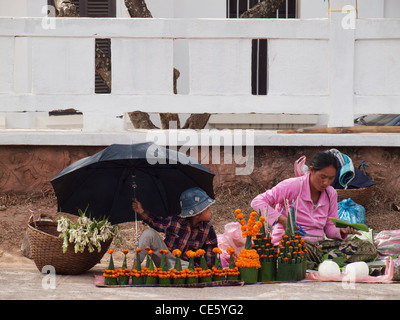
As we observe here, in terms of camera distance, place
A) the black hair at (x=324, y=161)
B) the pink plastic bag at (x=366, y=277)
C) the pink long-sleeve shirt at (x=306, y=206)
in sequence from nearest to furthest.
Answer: the pink plastic bag at (x=366, y=277), the black hair at (x=324, y=161), the pink long-sleeve shirt at (x=306, y=206)

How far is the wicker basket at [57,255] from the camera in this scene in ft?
19.2

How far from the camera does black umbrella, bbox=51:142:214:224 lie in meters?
5.89

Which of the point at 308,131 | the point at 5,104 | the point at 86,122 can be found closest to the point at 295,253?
the point at 308,131

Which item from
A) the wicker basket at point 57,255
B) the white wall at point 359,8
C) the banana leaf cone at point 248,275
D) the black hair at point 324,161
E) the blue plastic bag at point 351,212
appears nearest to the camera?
the banana leaf cone at point 248,275

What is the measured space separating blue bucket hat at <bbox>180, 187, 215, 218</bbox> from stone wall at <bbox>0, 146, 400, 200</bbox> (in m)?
2.32

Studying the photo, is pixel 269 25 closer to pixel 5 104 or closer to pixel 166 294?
pixel 5 104

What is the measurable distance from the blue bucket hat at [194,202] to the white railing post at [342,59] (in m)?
2.85

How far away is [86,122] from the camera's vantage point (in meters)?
8.17

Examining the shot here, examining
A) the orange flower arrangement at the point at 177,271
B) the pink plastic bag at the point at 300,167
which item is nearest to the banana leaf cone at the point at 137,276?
the orange flower arrangement at the point at 177,271

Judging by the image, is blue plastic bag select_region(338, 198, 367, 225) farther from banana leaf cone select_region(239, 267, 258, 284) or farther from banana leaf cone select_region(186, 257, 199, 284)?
banana leaf cone select_region(186, 257, 199, 284)

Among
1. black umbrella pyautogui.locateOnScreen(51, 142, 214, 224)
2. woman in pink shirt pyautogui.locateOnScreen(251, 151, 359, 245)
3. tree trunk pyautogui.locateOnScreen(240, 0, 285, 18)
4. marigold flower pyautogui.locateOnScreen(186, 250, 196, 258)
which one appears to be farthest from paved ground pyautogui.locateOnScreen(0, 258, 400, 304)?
tree trunk pyautogui.locateOnScreen(240, 0, 285, 18)

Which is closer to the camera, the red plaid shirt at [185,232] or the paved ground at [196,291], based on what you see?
the paved ground at [196,291]

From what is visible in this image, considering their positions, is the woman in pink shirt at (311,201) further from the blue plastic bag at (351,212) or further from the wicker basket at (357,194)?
the wicker basket at (357,194)

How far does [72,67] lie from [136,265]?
127 inches
